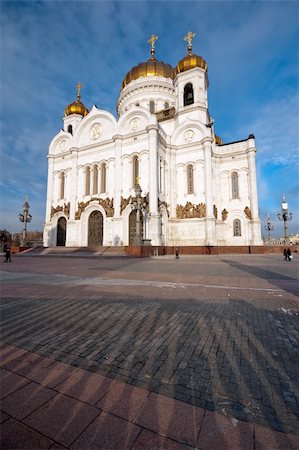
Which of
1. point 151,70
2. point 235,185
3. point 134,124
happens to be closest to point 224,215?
point 235,185

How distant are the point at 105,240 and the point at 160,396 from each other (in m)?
25.2

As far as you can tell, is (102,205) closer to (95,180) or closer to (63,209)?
(95,180)

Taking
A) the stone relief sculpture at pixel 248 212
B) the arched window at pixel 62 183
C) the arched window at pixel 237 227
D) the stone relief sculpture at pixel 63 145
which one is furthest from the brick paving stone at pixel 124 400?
the stone relief sculpture at pixel 63 145

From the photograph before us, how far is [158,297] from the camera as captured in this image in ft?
16.3

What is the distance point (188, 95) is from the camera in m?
Result: 32.1

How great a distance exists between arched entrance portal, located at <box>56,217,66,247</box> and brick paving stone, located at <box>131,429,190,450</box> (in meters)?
31.1

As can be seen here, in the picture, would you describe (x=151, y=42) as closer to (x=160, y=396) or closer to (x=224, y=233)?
(x=224, y=233)

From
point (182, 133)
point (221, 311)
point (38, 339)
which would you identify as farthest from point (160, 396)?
point (182, 133)

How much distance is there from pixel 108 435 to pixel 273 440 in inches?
39.7

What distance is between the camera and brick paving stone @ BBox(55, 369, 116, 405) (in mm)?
1843

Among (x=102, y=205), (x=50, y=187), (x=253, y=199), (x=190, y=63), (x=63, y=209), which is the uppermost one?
(x=190, y=63)

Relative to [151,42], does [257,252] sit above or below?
below

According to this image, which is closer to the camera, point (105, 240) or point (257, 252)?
point (257, 252)

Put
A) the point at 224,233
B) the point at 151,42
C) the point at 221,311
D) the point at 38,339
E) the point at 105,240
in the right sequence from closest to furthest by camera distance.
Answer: the point at 38,339, the point at 221,311, the point at 105,240, the point at 224,233, the point at 151,42
